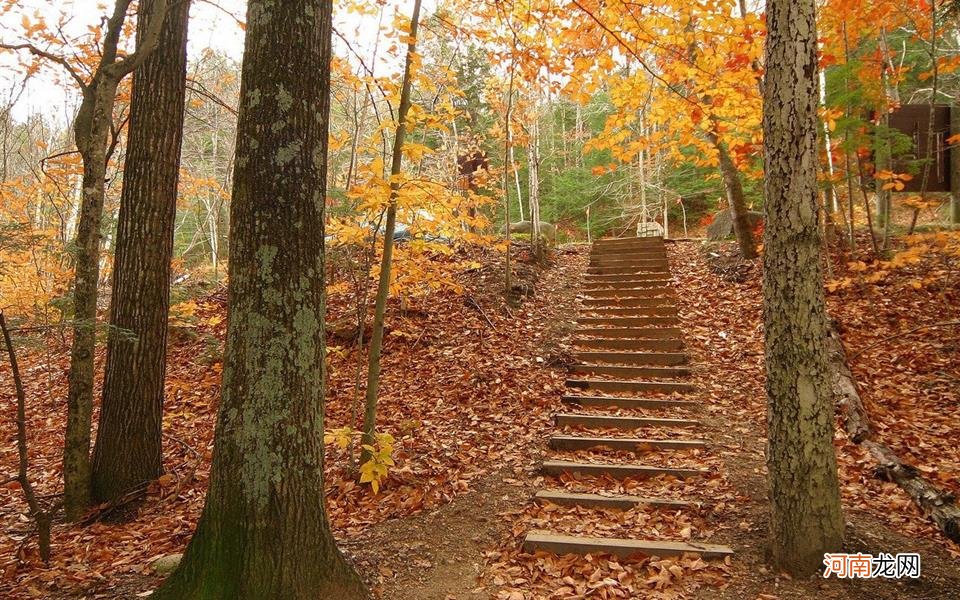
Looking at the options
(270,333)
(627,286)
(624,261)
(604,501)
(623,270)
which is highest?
(624,261)

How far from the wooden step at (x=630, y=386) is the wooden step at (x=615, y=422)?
2.94 ft

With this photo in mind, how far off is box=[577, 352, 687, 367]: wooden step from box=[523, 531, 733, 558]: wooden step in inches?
167

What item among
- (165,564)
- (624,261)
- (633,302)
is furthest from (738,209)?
(165,564)

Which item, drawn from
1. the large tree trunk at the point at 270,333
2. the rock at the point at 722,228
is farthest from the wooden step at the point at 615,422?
the rock at the point at 722,228

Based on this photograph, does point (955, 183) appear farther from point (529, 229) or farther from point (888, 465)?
point (529, 229)

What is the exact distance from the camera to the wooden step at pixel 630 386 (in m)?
7.16

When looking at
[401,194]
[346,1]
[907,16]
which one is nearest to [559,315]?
[401,194]

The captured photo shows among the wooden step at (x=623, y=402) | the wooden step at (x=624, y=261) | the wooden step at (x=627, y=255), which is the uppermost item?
the wooden step at (x=627, y=255)

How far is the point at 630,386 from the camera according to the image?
286 inches

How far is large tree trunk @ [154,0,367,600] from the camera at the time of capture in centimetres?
274

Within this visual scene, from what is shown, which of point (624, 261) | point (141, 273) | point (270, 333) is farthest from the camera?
point (624, 261)

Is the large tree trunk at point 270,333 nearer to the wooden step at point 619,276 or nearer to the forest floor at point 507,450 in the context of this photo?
the forest floor at point 507,450

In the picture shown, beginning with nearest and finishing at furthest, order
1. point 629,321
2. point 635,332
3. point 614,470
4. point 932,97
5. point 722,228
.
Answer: point 614,470 < point 932,97 < point 635,332 < point 629,321 < point 722,228

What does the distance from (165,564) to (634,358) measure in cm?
656
